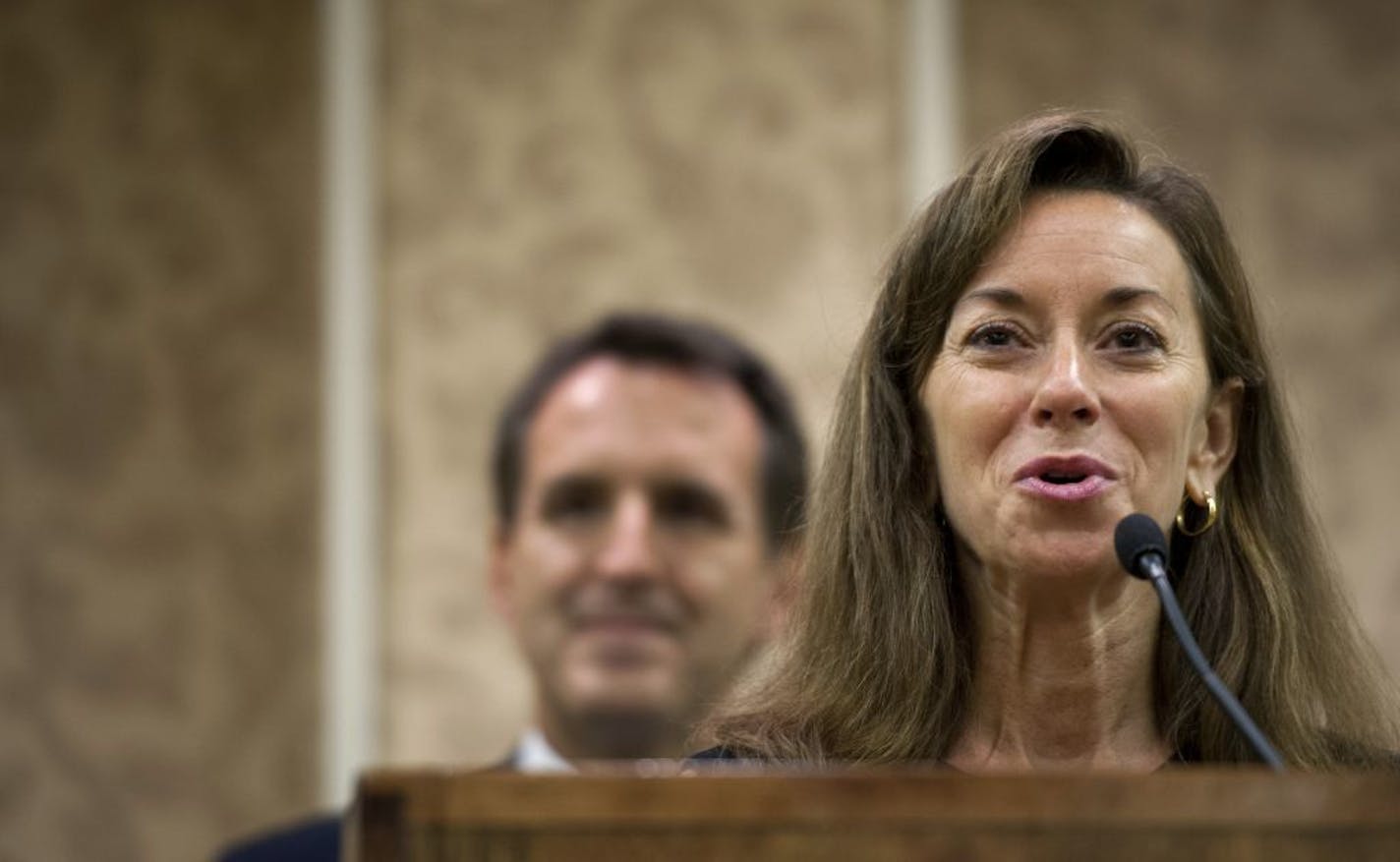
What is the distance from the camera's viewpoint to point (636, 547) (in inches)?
128

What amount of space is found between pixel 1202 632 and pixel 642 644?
1274mm

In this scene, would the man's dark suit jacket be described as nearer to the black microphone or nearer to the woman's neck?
the woman's neck

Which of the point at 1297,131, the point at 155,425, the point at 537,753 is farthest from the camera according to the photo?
the point at 1297,131

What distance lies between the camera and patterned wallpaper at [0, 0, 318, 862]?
13.8ft

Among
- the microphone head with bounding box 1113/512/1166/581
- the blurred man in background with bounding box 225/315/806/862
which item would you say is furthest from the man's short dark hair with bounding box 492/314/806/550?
the microphone head with bounding box 1113/512/1166/581

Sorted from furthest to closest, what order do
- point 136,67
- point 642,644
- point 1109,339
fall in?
point 136,67, point 642,644, point 1109,339

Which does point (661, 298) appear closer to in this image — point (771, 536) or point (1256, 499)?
point (771, 536)

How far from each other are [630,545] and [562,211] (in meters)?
1.11

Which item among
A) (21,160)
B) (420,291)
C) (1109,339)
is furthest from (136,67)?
(1109,339)

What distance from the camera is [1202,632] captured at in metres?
2.09

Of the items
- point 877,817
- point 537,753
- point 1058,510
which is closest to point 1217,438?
point 1058,510

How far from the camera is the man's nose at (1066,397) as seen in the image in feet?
6.31

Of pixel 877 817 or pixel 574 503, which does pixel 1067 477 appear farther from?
pixel 574 503

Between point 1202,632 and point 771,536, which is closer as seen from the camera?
point 1202,632
